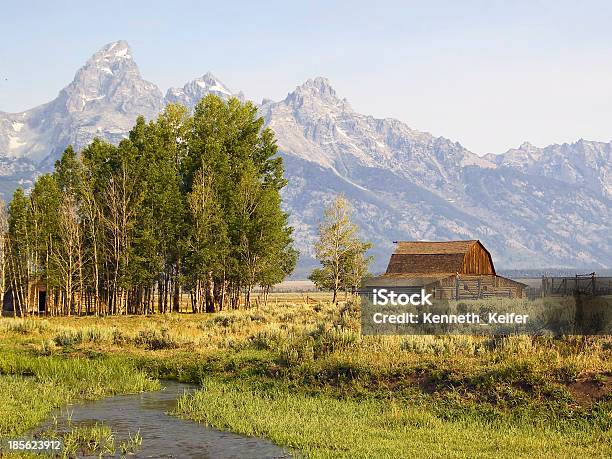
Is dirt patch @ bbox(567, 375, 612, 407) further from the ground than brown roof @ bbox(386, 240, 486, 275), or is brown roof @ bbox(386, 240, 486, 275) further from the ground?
brown roof @ bbox(386, 240, 486, 275)

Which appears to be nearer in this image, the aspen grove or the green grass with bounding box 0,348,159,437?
the green grass with bounding box 0,348,159,437

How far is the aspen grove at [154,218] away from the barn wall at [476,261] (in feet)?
77.1

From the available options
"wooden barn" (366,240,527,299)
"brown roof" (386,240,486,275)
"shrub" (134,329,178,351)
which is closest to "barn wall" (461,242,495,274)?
"wooden barn" (366,240,527,299)

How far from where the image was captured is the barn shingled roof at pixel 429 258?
3236 inches

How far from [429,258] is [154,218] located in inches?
1306

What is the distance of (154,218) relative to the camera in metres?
65.1

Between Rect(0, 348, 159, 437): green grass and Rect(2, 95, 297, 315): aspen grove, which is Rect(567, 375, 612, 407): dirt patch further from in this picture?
Rect(2, 95, 297, 315): aspen grove

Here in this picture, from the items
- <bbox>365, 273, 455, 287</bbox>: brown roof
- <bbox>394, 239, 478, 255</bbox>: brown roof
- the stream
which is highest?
<bbox>394, 239, 478, 255</bbox>: brown roof

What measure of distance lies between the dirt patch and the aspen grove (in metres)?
44.1

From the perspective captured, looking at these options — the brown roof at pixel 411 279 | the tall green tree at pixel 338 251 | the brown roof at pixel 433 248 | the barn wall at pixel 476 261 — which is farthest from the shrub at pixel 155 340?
the tall green tree at pixel 338 251

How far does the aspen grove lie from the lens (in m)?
64.1

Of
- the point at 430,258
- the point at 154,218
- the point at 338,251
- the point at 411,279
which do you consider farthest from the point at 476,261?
the point at 154,218

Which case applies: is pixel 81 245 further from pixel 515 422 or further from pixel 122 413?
pixel 515 422

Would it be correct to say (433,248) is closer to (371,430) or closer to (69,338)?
(69,338)
